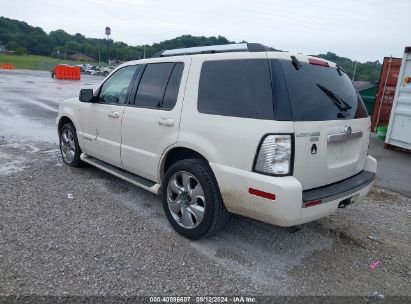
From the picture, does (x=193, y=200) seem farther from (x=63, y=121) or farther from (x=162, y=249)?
(x=63, y=121)

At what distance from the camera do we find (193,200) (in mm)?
3551

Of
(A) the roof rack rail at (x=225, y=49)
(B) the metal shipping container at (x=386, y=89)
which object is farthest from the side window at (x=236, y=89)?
(B) the metal shipping container at (x=386, y=89)

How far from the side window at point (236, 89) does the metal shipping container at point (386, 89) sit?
858 centimetres

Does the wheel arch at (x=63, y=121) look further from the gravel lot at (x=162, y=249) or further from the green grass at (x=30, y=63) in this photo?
the green grass at (x=30, y=63)

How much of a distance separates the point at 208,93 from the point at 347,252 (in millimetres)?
2141

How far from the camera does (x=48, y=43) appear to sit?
108 metres

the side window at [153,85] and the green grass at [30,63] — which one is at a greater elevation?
the side window at [153,85]

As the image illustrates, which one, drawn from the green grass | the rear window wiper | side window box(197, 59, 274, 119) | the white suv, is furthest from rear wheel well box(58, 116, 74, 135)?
the green grass

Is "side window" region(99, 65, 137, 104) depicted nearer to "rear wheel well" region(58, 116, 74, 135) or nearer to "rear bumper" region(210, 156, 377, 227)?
"rear wheel well" region(58, 116, 74, 135)

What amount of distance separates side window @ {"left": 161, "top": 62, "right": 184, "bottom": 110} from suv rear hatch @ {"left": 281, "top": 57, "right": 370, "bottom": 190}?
3.98ft

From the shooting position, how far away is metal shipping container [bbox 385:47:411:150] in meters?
8.38

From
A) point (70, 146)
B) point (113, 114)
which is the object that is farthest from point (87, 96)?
point (70, 146)

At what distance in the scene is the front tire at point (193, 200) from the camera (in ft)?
11.0

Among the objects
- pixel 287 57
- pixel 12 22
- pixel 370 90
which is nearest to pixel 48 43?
pixel 12 22
